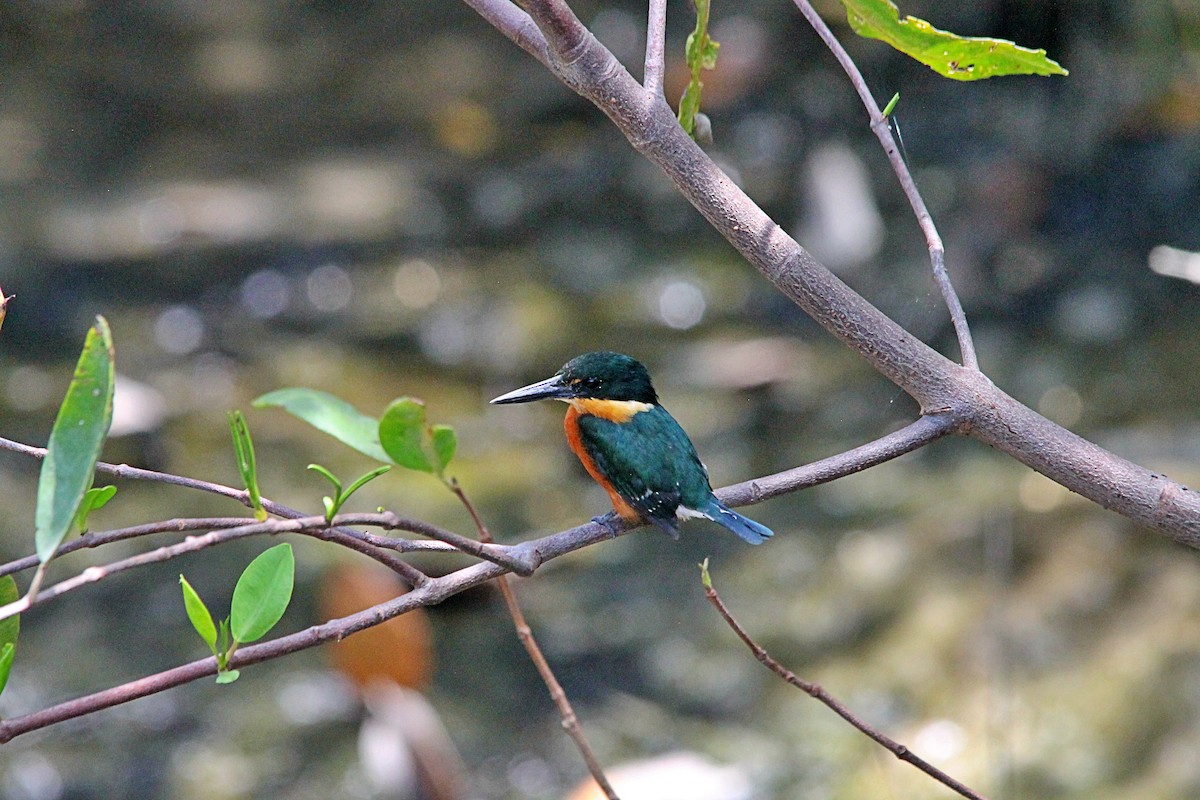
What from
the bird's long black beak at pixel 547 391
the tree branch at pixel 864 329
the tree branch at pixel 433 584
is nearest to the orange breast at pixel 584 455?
the bird's long black beak at pixel 547 391

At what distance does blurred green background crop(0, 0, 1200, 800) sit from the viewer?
373 cm

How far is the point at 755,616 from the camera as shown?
4.19m

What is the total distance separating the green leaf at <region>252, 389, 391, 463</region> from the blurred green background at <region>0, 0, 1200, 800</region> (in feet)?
5.35

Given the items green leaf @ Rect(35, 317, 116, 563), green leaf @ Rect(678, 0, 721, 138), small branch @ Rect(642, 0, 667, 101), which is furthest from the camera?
green leaf @ Rect(678, 0, 721, 138)

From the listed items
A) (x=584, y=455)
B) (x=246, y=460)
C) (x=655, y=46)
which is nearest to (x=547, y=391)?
(x=584, y=455)

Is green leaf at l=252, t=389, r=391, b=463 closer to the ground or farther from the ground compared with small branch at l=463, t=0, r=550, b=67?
closer to the ground

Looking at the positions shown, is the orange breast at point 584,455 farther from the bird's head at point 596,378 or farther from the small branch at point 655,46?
the small branch at point 655,46

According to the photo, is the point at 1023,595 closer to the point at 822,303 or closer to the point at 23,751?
the point at 822,303

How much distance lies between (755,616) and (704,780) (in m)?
0.85

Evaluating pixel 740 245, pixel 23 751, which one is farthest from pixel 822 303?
pixel 23 751

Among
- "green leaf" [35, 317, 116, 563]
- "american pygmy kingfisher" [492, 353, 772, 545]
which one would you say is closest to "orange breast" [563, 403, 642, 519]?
"american pygmy kingfisher" [492, 353, 772, 545]

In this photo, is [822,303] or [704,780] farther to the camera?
[704,780]

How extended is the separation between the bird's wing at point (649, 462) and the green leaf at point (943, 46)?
1211 millimetres

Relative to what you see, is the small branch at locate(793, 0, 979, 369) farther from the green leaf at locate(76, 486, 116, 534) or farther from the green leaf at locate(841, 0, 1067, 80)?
the green leaf at locate(76, 486, 116, 534)
